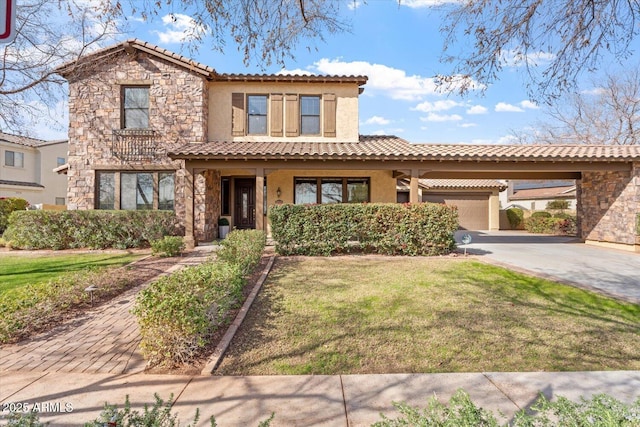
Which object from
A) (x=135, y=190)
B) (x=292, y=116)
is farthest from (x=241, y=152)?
(x=135, y=190)

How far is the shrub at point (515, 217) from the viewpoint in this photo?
21.8m

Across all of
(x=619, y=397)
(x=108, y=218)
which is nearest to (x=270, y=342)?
(x=619, y=397)

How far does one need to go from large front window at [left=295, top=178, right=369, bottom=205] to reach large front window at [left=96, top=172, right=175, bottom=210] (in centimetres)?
526

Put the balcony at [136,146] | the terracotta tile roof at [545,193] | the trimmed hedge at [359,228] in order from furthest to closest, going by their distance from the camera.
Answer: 1. the terracotta tile roof at [545,193]
2. the balcony at [136,146]
3. the trimmed hedge at [359,228]

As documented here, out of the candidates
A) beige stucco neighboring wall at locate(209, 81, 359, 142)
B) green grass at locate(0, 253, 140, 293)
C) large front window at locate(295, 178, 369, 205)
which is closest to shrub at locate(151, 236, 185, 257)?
green grass at locate(0, 253, 140, 293)

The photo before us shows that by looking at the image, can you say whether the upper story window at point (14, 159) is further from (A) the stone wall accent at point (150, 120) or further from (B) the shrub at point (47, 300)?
(B) the shrub at point (47, 300)

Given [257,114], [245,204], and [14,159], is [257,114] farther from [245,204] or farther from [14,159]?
[14,159]

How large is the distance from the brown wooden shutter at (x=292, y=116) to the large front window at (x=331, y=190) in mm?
2080

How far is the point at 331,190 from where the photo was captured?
1388 centimetres

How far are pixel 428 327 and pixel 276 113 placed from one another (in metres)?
11.1

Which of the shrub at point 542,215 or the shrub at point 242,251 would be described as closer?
the shrub at point 242,251

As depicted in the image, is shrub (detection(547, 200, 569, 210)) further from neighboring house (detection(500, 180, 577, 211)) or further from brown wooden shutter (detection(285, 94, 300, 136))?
brown wooden shutter (detection(285, 94, 300, 136))

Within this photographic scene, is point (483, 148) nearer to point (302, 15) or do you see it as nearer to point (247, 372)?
point (302, 15)

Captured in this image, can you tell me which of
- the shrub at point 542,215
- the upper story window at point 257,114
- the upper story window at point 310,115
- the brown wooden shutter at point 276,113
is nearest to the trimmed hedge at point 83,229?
the upper story window at point 257,114
